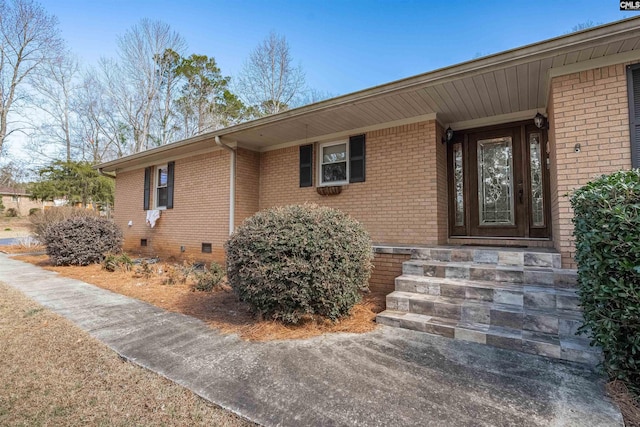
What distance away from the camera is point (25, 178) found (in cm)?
2281

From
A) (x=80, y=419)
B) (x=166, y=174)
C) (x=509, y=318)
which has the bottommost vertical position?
(x=80, y=419)

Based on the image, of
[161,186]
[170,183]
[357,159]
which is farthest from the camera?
[161,186]

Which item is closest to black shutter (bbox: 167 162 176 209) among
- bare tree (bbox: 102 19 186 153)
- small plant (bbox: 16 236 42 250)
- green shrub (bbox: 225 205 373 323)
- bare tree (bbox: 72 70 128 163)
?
green shrub (bbox: 225 205 373 323)

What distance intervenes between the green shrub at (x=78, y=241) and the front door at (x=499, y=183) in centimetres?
824

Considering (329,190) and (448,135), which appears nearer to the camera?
(448,135)

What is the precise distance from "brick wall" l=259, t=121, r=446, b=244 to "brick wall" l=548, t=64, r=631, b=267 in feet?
5.69

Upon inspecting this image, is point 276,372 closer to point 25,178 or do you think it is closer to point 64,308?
point 64,308

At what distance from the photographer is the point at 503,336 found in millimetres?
2762

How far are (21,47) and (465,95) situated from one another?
2438cm

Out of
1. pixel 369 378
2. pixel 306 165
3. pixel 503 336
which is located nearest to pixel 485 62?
pixel 503 336

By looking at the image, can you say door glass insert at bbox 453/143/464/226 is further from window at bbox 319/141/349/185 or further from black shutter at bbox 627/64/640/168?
black shutter at bbox 627/64/640/168

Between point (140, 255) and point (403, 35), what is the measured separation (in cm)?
1274

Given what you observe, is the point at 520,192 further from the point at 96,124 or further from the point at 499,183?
the point at 96,124

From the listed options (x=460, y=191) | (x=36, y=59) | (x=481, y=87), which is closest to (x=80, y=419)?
(x=481, y=87)
